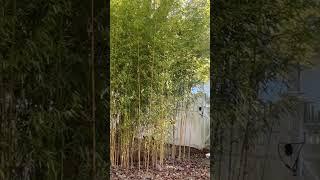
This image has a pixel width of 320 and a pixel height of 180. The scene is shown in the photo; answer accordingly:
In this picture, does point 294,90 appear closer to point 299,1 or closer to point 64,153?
point 299,1

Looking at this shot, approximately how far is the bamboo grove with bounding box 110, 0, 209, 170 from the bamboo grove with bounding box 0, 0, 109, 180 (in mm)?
1282

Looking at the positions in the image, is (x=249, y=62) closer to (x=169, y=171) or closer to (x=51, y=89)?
(x=51, y=89)

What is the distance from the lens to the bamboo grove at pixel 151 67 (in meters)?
3.57

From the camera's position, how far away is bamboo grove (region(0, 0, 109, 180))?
72.3 inches

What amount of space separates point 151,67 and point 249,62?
1.79 meters

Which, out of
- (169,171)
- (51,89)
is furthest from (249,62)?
(169,171)

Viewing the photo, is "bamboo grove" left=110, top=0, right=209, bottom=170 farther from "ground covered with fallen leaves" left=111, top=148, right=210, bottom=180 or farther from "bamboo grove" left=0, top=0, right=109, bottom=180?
"bamboo grove" left=0, top=0, right=109, bottom=180

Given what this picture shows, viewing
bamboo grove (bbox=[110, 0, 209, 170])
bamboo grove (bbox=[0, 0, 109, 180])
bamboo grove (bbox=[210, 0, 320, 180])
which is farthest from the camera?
bamboo grove (bbox=[110, 0, 209, 170])

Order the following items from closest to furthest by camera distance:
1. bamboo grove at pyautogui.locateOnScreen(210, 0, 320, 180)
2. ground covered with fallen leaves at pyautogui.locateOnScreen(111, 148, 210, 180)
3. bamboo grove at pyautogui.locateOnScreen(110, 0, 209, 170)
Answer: bamboo grove at pyautogui.locateOnScreen(210, 0, 320, 180) < bamboo grove at pyautogui.locateOnScreen(110, 0, 209, 170) < ground covered with fallen leaves at pyautogui.locateOnScreen(111, 148, 210, 180)

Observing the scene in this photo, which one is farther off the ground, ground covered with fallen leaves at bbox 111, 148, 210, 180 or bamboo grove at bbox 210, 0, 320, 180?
bamboo grove at bbox 210, 0, 320, 180

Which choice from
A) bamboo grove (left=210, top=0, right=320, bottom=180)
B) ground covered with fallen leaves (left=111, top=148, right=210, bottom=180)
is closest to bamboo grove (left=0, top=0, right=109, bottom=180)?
bamboo grove (left=210, top=0, right=320, bottom=180)

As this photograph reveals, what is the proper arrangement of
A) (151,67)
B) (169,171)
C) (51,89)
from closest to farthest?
(51,89), (151,67), (169,171)

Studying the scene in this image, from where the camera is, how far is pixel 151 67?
380 centimetres

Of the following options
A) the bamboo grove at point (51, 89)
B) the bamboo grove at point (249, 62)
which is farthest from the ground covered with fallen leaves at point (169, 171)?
the bamboo grove at point (51, 89)
